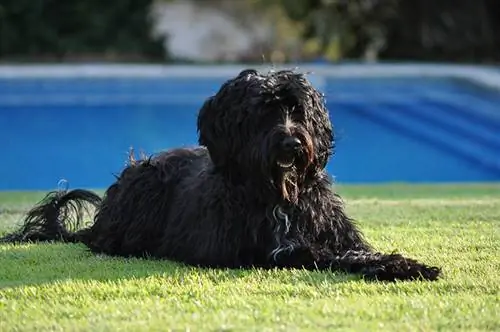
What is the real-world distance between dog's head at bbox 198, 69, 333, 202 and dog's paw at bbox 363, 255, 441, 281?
73cm

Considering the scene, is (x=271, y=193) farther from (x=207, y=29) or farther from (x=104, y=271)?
(x=207, y=29)

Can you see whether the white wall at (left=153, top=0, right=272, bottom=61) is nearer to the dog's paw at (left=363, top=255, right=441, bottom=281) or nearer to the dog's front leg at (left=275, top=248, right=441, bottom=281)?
the dog's front leg at (left=275, top=248, right=441, bottom=281)

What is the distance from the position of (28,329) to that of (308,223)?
215cm

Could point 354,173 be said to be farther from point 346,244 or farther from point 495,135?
point 346,244

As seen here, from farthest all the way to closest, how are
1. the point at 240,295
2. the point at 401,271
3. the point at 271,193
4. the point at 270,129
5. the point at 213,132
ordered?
the point at 213,132
the point at 271,193
the point at 270,129
the point at 401,271
the point at 240,295

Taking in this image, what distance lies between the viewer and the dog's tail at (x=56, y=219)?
7684 millimetres

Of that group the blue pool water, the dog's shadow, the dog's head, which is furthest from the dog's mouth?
the blue pool water

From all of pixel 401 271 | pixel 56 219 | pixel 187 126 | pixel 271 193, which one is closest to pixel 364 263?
pixel 401 271

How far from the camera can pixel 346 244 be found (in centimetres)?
623

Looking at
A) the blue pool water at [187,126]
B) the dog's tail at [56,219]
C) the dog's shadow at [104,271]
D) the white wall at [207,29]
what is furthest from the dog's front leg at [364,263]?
the white wall at [207,29]

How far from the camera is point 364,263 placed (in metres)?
5.75

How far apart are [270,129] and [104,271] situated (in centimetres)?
127

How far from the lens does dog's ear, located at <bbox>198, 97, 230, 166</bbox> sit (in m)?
6.18

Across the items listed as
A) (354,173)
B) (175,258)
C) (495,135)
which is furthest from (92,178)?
(175,258)
